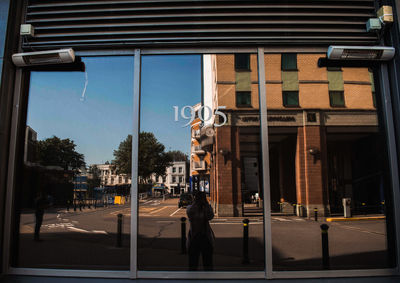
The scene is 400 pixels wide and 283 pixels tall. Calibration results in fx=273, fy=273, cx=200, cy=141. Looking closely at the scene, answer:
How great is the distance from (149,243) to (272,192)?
7.27 feet

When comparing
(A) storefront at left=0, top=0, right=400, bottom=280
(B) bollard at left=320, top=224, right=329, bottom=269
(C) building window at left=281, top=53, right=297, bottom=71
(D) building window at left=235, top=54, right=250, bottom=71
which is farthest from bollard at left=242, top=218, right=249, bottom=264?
(C) building window at left=281, top=53, right=297, bottom=71

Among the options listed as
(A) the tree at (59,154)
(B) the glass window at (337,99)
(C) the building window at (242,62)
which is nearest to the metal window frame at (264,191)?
(C) the building window at (242,62)

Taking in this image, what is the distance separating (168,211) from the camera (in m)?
4.97

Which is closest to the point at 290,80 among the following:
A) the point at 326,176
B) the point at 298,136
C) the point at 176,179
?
the point at 298,136

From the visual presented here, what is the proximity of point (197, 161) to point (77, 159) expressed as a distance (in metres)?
2.22

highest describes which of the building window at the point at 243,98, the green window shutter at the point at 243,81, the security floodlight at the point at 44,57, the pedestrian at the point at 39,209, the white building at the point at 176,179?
the security floodlight at the point at 44,57

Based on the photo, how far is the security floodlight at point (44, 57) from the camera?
172 inches

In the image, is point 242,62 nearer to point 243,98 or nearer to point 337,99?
point 243,98

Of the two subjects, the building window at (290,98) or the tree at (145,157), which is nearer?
the tree at (145,157)

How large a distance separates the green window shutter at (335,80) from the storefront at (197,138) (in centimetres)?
2

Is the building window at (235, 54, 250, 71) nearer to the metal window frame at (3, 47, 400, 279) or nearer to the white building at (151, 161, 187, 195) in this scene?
the metal window frame at (3, 47, 400, 279)

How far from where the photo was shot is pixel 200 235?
429cm

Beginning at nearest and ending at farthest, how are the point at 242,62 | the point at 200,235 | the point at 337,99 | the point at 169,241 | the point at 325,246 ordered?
the point at 200,235 < the point at 325,246 < the point at 169,241 < the point at 242,62 < the point at 337,99

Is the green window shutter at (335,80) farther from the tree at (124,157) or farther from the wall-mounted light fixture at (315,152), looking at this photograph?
the tree at (124,157)
